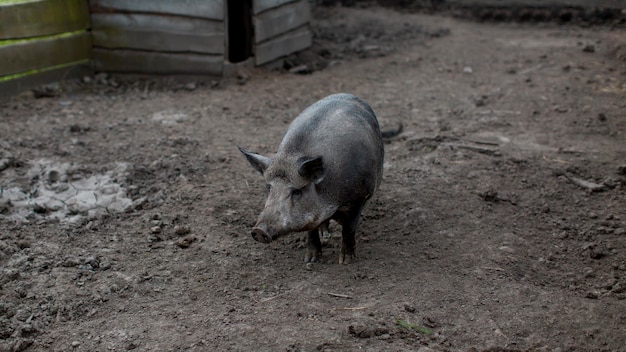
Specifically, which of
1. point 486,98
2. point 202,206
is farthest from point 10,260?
point 486,98

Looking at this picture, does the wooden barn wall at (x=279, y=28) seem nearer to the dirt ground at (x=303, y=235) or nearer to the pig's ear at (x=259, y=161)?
the dirt ground at (x=303, y=235)

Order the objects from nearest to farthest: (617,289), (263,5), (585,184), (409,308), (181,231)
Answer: (409,308) < (617,289) < (181,231) < (585,184) < (263,5)

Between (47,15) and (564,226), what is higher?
(47,15)

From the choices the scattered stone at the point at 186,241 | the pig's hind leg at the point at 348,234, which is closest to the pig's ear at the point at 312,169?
the pig's hind leg at the point at 348,234

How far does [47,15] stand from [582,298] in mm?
5679

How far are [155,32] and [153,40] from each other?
3.5 inches

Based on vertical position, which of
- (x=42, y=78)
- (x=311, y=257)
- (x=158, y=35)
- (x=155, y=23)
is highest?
(x=155, y=23)

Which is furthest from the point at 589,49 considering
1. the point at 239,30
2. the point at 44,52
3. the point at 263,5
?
the point at 44,52

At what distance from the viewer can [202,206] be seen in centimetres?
481

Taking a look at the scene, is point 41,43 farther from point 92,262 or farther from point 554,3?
point 554,3

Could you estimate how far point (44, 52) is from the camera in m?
7.02

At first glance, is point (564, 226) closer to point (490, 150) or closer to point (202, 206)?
point (490, 150)

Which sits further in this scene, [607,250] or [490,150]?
[490,150]

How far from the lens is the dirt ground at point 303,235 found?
138 inches
